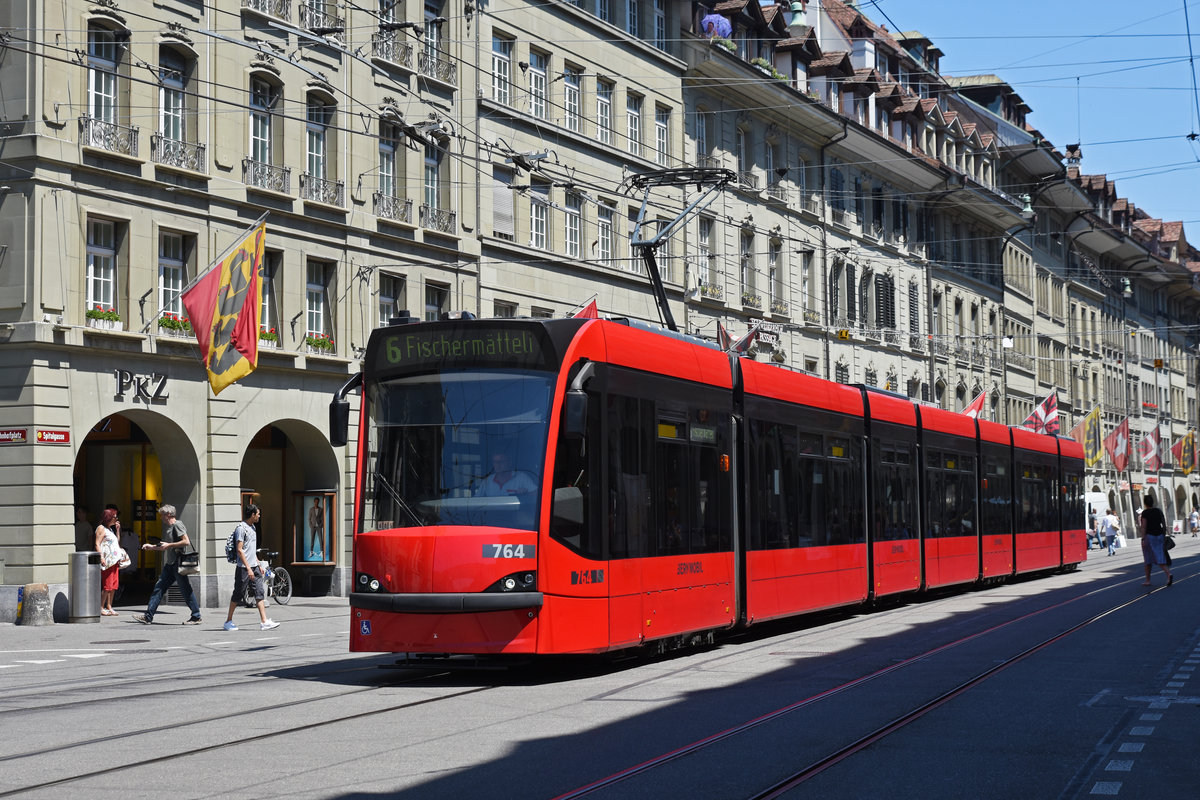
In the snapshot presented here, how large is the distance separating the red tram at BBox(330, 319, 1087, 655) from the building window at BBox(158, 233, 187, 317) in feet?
40.6

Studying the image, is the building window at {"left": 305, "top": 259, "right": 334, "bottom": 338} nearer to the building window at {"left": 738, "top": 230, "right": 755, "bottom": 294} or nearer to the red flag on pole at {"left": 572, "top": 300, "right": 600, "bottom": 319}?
the red flag on pole at {"left": 572, "top": 300, "right": 600, "bottom": 319}

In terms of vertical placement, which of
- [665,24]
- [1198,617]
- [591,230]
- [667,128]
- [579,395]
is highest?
[665,24]

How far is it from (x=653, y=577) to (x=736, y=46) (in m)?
34.4

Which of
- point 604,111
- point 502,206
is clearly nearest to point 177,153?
point 502,206

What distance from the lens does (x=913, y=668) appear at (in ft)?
49.2

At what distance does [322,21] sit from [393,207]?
160 inches

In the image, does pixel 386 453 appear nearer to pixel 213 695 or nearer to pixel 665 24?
pixel 213 695

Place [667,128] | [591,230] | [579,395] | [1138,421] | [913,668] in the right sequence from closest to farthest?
[579,395] → [913,668] → [591,230] → [667,128] → [1138,421]

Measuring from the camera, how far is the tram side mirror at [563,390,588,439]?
13148mm

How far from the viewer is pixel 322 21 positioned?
3156 centimetres

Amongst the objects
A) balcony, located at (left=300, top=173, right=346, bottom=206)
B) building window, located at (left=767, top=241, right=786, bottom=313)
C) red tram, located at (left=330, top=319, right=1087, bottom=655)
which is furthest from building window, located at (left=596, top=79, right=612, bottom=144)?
red tram, located at (left=330, top=319, right=1087, bottom=655)

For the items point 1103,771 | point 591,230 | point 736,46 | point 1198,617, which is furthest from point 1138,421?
point 1103,771

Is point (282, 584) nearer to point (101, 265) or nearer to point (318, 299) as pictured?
point (318, 299)

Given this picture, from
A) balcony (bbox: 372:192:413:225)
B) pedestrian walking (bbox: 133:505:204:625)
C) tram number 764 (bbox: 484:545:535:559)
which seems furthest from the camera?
balcony (bbox: 372:192:413:225)
